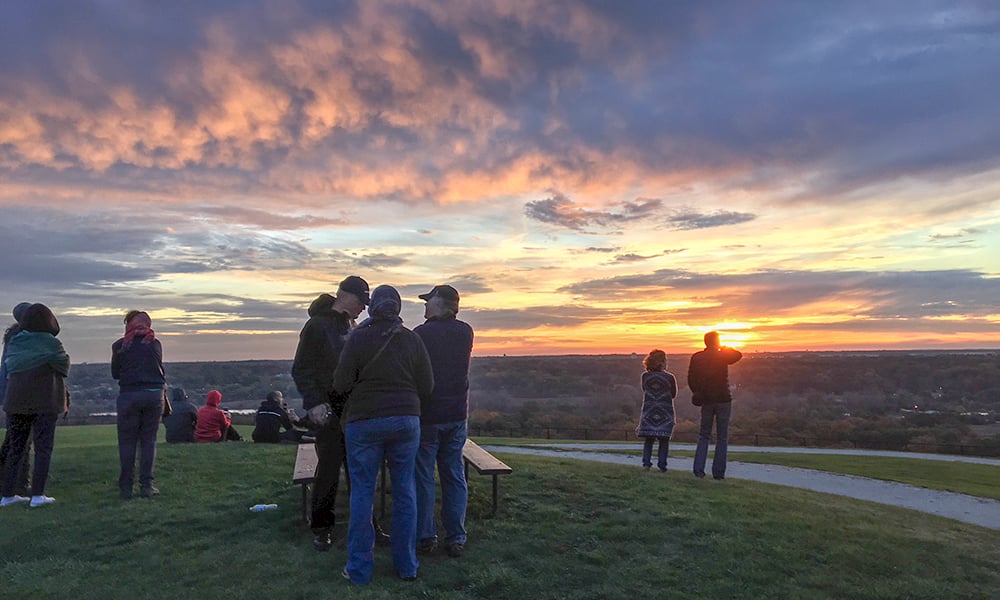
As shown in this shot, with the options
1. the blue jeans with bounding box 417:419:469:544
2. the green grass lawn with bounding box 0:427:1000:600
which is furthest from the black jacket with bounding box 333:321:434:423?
the green grass lawn with bounding box 0:427:1000:600

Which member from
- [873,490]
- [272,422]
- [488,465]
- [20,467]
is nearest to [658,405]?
[873,490]

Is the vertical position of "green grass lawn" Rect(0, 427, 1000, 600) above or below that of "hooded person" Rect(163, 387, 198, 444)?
below

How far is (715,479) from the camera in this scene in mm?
10789

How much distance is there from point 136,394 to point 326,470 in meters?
3.56

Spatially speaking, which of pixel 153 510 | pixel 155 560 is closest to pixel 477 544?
pixel 155 560

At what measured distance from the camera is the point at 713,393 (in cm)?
1082

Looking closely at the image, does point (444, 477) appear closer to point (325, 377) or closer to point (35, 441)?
point (325, 377)

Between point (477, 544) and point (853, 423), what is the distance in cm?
3949

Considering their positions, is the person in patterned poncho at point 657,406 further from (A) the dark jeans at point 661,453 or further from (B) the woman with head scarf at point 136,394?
(B) the woman with head scarf at point 136,394

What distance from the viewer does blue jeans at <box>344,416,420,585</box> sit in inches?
215

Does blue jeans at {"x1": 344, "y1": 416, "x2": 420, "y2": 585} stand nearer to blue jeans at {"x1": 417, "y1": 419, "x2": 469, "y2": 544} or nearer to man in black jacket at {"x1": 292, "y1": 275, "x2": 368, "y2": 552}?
blue jeans at {"x1": 417, "y1": 419, "x2": 469, "y2": 544}

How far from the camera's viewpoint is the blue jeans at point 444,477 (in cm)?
613

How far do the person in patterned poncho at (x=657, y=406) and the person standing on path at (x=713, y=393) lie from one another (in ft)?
2.12

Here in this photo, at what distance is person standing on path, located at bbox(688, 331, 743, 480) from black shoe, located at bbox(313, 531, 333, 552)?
6.29 m
